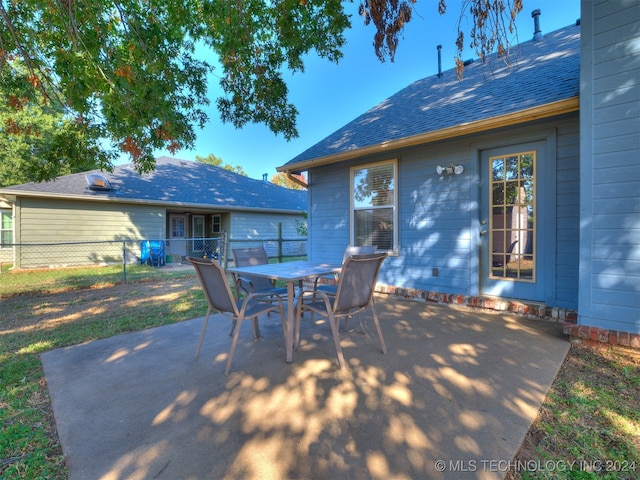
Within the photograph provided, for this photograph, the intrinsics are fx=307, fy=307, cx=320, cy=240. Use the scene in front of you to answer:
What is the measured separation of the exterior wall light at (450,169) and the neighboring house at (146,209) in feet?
15.1

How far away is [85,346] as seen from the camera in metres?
3.13

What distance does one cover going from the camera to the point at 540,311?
11.9ft

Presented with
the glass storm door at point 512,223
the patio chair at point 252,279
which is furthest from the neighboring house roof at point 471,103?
the patio chair at point 252,279

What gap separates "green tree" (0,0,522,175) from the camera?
308cm

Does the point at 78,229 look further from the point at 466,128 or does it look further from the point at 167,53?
the point at 466,128

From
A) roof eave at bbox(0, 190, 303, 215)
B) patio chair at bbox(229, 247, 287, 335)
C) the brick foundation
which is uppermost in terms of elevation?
roof eave at bbox(0, 190, 303, 215)

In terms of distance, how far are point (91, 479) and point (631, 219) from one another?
13.7 feet

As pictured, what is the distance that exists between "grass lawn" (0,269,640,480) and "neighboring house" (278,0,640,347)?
0.65m

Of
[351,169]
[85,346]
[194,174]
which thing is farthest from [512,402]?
[194,174]

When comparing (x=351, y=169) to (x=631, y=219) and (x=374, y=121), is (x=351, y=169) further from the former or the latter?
(x=631, y=219)

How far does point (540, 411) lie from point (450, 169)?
330cm

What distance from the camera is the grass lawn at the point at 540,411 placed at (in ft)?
4.91

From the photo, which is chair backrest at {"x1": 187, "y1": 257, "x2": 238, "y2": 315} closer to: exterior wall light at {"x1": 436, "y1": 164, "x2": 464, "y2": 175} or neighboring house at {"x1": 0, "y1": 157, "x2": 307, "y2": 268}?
exterior wall light at {"x1": 436, "y1": 164, "x2": 464, "y2": 175}

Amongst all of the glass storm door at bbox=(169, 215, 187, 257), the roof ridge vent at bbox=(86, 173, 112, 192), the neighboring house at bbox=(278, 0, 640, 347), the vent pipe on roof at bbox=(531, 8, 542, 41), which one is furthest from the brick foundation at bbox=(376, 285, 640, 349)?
the roof ridge vent at bbox=(86, 173, 112, 192)
